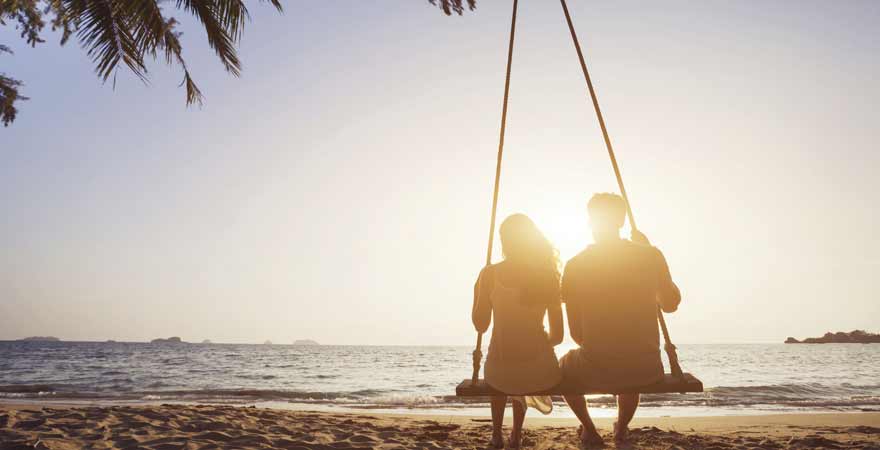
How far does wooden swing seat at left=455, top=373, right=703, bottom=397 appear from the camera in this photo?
10.6ft

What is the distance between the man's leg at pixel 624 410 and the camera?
3.58 m

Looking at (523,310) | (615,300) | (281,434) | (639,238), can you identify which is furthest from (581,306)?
(281,434)

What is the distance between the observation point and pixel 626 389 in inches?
127

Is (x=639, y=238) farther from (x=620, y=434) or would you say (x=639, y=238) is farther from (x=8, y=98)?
(x=8, y=98)

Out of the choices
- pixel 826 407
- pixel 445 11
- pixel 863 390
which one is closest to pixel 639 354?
pixel 445 11

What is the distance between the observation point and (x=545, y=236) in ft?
11.5

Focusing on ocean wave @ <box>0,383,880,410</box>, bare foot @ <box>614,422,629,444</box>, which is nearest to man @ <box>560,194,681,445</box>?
bare foot @ <box>614,422,629,444</box>

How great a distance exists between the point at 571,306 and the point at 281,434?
3.20 metres

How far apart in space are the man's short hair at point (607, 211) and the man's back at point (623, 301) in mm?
129

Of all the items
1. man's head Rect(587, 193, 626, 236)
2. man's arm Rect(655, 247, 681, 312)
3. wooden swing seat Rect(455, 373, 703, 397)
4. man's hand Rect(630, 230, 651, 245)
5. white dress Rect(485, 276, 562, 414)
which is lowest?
wooden swing seat Rect(455, 373, 703, 397)

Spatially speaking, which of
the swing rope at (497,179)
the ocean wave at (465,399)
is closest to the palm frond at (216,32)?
the swing rope at (497,179)

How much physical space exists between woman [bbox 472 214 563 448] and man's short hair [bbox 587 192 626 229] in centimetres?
34

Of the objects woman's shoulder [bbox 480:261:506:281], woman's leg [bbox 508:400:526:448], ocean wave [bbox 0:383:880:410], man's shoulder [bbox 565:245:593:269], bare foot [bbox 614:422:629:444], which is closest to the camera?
man's shoulder [bbox 565:245:593:269]

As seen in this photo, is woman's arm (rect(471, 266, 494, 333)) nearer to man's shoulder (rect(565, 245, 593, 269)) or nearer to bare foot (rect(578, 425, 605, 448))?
man's shoulder (rect(565, 245, 593, 269))
